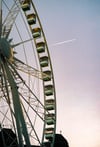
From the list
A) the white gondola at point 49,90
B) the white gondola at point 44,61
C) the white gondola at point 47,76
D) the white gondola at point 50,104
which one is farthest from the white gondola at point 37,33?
the white gondola at point 50,104

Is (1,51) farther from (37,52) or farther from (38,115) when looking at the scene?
(37,52)

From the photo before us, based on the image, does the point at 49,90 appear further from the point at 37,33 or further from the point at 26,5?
the point at 26,5

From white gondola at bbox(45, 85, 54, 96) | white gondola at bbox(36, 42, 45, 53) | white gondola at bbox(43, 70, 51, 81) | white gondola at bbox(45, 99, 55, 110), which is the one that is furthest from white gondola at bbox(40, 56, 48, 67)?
white gondola at bbox(45, 99, 55, 110)

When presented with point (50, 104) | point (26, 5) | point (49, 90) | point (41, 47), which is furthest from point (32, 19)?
point (50, 104)

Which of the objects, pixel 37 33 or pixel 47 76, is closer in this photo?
pixel 47 76

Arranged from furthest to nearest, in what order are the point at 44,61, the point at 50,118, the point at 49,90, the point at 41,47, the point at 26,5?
the point at 26,5, the point at 41,47, the point at 44,61, the point at 49,90, the point at 50,118

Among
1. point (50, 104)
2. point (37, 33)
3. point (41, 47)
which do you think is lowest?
point (50, 104)

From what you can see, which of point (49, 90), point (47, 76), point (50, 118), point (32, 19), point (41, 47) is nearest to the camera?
point (50, 118)

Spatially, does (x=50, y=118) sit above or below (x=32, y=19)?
below

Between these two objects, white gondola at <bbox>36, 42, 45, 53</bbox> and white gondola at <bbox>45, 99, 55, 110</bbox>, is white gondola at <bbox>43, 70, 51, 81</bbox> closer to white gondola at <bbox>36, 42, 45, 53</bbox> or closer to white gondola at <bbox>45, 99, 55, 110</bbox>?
white gondola at <bbox>36, 42, 45, 53</bbox>

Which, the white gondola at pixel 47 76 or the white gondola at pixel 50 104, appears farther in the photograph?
the white gondola at pixel 50 104

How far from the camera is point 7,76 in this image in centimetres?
2536

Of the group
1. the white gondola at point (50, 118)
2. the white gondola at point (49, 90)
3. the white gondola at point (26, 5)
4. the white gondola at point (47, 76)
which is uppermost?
the white gondola at point (26, 5)

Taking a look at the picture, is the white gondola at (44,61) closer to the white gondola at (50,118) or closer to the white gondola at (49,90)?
the white gondola at (49,90)
